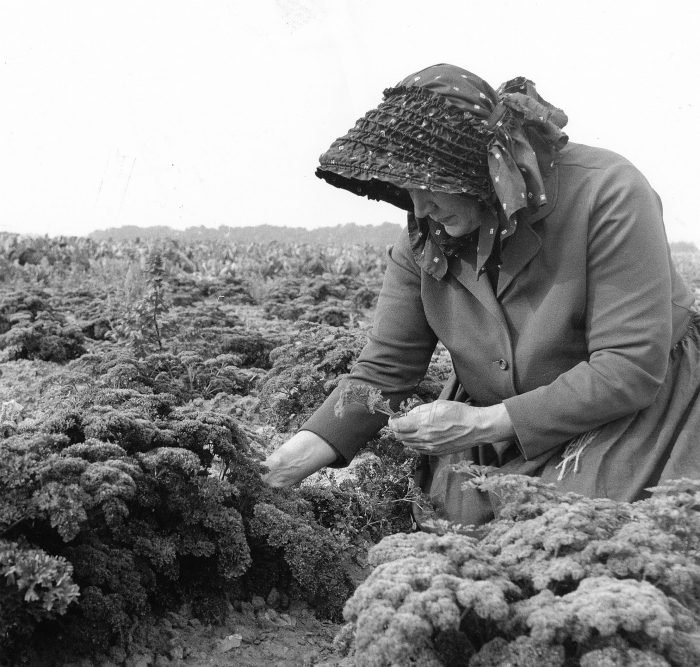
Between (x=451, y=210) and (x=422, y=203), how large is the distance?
0.34ft

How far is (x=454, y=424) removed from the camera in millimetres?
2729

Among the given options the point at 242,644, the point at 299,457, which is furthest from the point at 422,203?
the point at 242,644

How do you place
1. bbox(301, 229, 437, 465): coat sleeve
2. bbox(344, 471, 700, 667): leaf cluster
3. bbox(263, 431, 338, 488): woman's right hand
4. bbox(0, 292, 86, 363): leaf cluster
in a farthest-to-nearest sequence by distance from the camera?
bbox(0, 292, 86, 363): leaf cluster
bbox(301, 229, 437, 465): coat sleeve
bbox(263, 431, 338, 488): woman's right hand
bbox(344, 471, 700, 667): leaf cluster

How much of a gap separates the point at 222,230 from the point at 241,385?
69.4ft

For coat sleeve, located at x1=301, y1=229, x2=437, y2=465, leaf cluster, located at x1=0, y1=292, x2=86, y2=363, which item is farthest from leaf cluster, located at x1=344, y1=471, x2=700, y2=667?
leaf cluster, located at x1=0, y1=292, x2=86, y2=363

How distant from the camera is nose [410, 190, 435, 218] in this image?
2674 millimetres

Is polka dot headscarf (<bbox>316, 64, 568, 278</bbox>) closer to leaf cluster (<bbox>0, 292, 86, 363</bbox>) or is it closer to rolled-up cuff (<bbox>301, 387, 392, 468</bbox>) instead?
rolled-up cuff (<bbox>301, 387, 392, 468</bbox>)

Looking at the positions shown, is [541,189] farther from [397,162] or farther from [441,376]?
[441,376]

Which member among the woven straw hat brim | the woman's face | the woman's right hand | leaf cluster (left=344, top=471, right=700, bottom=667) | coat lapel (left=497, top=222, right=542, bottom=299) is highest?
the woven straw hat brim

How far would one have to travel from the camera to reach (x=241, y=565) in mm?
2447

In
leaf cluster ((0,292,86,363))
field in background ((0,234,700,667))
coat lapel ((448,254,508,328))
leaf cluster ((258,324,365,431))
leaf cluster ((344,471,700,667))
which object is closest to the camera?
leaf cluster ((344,471,700,667))

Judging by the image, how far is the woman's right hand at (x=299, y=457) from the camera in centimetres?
294

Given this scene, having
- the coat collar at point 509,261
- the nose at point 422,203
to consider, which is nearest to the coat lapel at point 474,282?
the coat collar at point 509,261

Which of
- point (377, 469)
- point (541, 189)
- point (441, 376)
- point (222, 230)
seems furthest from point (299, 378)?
point (222, 230)
